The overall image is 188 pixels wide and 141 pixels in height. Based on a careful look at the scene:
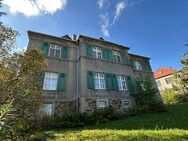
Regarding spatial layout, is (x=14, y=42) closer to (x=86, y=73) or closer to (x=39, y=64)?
(x=39, y=64)

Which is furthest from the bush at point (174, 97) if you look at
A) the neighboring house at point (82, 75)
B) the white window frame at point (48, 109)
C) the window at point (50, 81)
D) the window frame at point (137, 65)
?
the white window frame at point (48, 109)

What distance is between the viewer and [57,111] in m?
15.2

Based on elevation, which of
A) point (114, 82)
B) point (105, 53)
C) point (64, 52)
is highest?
point (105, 53)

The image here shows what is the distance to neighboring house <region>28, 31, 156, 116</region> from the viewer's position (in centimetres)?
1576

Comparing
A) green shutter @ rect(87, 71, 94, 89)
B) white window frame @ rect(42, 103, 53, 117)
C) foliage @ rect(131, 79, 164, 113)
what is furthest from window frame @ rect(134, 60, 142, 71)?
white window frame @ rect(42, 103, 53, 117)

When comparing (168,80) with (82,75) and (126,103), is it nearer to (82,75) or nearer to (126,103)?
(126,103)

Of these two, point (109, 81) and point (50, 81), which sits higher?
point (109, 81)

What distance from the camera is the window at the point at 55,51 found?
1759cm

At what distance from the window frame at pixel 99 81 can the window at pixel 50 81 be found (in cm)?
423

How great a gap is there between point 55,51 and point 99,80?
19.4 ft

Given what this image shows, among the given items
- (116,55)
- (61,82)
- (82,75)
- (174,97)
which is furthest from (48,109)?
(174,97)

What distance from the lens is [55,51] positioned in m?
18.0

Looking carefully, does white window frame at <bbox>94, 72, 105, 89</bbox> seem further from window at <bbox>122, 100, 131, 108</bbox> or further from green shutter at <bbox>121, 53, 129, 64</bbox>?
green shutter at <bbox>121, 53, 129, 64</bbox>

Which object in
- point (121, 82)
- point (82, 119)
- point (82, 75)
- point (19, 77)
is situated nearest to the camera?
point (19, 77)
